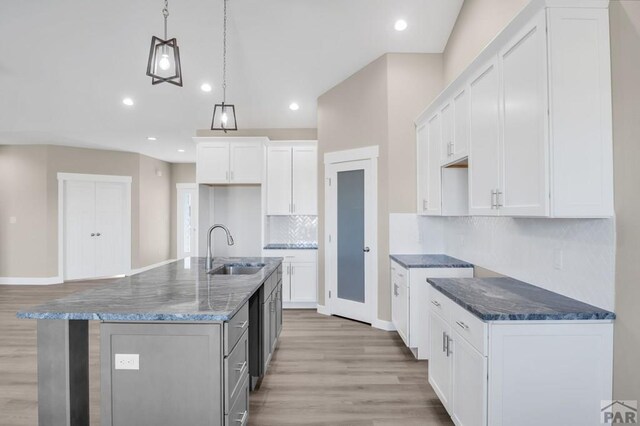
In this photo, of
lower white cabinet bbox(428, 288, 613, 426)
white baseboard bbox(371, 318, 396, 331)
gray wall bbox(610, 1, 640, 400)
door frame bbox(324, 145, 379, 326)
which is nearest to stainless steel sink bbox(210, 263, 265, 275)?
door frame bbox(324, 145, 379, 326)

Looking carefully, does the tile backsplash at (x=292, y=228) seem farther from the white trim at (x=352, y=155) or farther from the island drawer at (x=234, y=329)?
the island drawer at (x=234, y=329)

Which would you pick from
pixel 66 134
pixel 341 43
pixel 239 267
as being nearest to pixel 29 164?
pixel 66 134

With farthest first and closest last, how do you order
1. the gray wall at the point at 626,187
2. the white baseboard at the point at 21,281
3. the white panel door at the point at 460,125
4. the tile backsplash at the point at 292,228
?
the white baseboard at the point at 21,281 < the tile backsplash at the point at 292,228 < the white panel door at the point at 460,125 < the gray wall at the point at 626,187

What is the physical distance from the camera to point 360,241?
4.39 m

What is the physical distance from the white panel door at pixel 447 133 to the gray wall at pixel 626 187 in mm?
1287

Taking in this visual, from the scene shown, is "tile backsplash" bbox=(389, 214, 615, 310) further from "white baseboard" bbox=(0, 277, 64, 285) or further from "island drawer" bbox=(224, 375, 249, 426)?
"white baseboard" bbox=(0, 277, 64, 285)

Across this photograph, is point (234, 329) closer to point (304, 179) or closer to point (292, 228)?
point (304, 179)

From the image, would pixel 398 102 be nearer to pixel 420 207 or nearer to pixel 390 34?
pixel 390 34

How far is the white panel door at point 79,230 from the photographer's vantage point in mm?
6922

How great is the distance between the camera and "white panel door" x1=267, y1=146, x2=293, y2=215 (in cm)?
538

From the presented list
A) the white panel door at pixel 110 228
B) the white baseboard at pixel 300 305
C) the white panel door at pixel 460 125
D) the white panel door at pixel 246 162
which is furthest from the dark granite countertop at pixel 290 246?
the white panel door at pixel 110 228

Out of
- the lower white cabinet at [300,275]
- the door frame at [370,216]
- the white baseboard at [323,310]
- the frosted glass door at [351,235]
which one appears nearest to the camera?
the door frame at [370,216]

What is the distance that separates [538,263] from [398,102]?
2.56 m

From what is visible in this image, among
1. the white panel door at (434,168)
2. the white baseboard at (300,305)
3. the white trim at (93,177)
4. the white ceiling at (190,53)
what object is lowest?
the white baseboard at (300,305)
